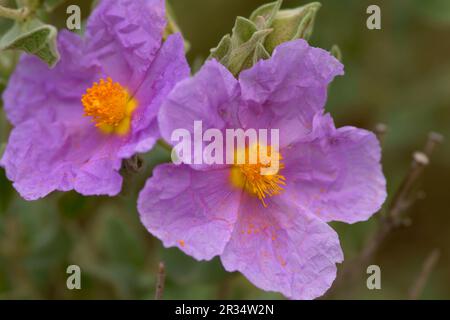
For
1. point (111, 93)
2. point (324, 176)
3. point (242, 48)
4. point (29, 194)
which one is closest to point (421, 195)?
point (324, 176)

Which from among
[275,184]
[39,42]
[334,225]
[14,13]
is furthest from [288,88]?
[334,225]

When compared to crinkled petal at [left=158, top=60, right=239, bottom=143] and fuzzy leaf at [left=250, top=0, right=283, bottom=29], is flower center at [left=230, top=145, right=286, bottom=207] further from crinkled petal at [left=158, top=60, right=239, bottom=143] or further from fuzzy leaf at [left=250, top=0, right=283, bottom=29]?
fuzzy leaf at [left=250, top=0, right=283, bottom=29]

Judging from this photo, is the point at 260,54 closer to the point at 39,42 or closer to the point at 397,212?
the point at 39,42

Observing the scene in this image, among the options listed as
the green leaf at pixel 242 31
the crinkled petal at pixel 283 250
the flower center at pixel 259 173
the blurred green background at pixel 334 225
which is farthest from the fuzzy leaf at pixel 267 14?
the blurred green background at pixel 334 225

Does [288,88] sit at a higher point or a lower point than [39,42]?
lower

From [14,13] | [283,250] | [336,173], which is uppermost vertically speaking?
[14,13]

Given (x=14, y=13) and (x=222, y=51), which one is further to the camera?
(x=14, y=13)
